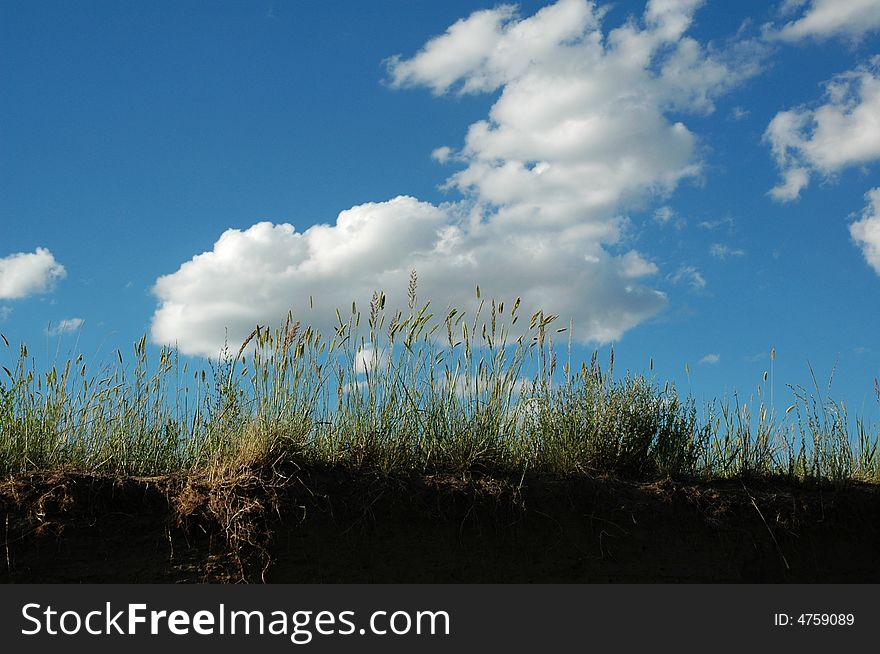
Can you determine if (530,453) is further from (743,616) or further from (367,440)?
(743,616)

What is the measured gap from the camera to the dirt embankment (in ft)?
14.7

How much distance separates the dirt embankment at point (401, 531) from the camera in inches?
177

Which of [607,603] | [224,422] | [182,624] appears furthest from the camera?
[224,422]

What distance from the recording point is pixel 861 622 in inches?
188

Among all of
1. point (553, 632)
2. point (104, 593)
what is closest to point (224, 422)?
point (104, 593)

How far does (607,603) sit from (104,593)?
2.82 meters

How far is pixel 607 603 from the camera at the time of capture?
14.9ft

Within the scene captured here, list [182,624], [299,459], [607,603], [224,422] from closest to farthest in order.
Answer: [182,624]
[607,603]
[299,459]
[224,422]

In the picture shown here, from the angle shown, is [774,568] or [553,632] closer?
[553,632]

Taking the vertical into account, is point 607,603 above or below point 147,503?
below

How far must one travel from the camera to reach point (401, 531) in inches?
185

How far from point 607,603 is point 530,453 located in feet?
4.23

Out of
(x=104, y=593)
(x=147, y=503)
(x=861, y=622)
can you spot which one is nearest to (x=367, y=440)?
(x=147, y=503)

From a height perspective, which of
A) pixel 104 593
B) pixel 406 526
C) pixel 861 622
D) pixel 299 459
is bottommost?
pixel 861 622
